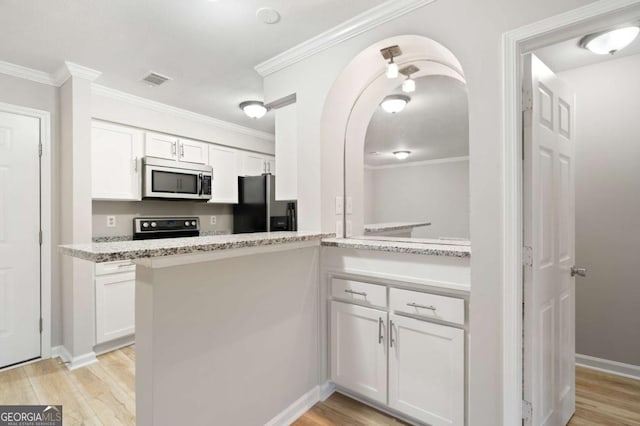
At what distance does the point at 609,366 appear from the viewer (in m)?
2.37

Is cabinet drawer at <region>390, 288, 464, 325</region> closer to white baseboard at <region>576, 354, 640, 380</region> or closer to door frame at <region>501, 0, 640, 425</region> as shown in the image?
door frame at <region>501, 0, 640, 425</region>

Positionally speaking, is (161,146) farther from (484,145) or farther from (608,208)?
(608,208)

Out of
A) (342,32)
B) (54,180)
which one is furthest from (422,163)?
(54,180)

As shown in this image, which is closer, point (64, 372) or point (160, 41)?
point (160, 41)

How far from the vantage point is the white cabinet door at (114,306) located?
2.85m

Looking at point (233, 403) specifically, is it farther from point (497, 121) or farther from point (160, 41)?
point (160, 41)

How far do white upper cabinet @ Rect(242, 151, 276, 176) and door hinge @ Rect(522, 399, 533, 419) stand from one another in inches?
148

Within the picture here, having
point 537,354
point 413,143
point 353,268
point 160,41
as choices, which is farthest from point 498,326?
point 160,41

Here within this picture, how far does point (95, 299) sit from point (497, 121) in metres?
3.36

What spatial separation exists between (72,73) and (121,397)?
2.53 m

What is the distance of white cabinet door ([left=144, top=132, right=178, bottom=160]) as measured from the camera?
3.35 meters

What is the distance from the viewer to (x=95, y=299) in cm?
282

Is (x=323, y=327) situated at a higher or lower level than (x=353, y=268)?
lower

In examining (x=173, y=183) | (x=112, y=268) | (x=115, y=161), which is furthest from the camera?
(x=173, y=183)
